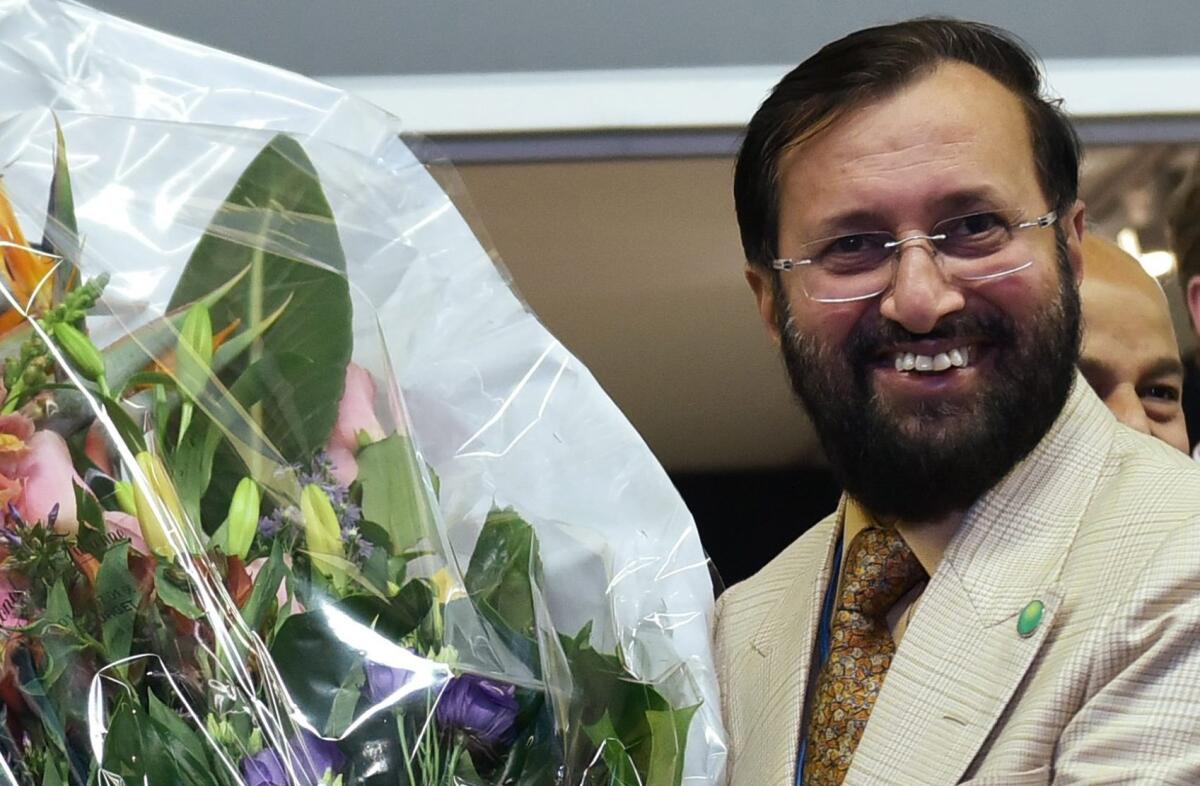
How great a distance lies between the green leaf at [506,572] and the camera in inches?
33.2

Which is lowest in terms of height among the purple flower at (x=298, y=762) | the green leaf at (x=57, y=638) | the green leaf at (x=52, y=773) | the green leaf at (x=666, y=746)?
the green leaf at (x=666, y=746)

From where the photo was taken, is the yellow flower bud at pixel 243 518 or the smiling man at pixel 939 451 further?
the smiling man at pixel 939 451

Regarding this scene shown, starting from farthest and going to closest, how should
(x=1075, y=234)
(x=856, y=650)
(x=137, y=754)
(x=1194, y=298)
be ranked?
(x=1194, y=298) < (x=1075, y=234) < (x=856, y=650) < (x=137, y=754)

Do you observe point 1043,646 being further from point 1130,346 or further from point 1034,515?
point 1130,346

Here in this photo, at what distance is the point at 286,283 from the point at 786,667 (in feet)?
1.99

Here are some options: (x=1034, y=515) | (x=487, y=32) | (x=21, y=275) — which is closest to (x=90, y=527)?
(x=21, y=275)

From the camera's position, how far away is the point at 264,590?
751 mm

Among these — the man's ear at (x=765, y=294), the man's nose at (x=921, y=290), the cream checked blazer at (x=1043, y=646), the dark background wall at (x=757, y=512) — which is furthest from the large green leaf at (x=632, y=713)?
the dark background wall at (x=757, y=512)

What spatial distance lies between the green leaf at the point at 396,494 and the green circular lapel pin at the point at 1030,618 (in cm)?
54

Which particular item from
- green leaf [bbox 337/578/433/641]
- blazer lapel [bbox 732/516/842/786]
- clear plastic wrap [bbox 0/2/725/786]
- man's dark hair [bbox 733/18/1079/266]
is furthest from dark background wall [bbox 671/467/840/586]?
green leaf [bbox 337/578/433/641]

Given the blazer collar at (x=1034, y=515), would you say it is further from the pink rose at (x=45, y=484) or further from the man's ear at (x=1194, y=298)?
the pink rose at (x=45, y=484)

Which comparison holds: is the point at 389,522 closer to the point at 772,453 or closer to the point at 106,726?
the point at 106,726

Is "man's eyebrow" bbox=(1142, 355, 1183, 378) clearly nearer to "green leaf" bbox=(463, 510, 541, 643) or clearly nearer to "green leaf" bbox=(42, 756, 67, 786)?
"green leaf" bbox=(463, 510, 541, 643)

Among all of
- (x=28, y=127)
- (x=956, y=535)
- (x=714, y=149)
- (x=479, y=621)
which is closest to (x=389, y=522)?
(x=479, y=621)
